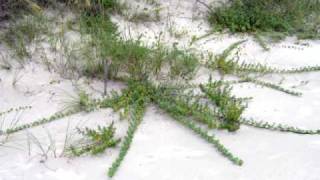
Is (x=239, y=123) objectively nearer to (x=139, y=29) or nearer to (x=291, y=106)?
(x=291, y=106)

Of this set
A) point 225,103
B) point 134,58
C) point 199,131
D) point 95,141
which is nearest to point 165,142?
point 199,131

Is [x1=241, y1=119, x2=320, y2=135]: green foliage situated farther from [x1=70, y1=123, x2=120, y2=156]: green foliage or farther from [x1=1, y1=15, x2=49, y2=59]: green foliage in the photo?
[x1=1, y1=15, x2=49, y2=59]: green foliage

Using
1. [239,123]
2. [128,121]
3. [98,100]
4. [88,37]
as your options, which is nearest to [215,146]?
[239,123]

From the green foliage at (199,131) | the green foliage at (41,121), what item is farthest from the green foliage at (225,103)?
the green foliage at (41,121)

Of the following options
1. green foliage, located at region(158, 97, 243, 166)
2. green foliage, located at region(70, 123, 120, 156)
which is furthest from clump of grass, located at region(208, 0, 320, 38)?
green foliage, located at region(70, 123, 120, 156)

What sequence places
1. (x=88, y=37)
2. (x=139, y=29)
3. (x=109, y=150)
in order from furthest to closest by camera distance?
(x=139, y=29) → (x=88, y=37) → (x=109, y=150)

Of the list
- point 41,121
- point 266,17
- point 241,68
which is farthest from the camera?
point 266,17

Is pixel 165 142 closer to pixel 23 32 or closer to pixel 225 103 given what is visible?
pixel 225 103
